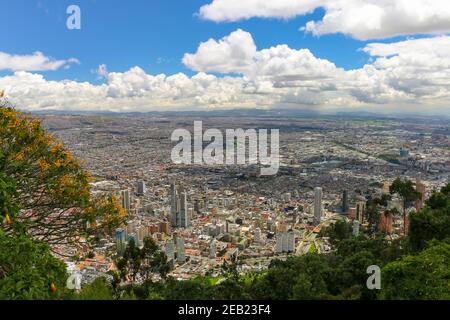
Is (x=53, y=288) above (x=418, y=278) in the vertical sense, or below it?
above

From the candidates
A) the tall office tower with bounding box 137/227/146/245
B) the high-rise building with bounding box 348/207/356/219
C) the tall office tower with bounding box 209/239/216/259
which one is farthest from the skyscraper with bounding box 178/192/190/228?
the high-rise building with bounding box 348/207/356/219

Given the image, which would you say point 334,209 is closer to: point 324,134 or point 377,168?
point 377,168

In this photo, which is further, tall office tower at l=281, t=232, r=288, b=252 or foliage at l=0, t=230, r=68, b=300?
tall office tower at l=281, t=232, r=288, b=252

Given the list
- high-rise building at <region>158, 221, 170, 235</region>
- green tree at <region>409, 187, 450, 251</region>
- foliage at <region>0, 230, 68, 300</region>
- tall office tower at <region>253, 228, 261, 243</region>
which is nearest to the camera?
Answer: foliage at <region>0, 230, 68, 300</region>

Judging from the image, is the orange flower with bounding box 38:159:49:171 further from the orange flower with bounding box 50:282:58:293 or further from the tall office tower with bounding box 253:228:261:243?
the tall office tower with bounding box 253:228:261:243

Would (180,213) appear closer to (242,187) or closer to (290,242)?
(290,242)

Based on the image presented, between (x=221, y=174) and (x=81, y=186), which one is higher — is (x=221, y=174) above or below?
below

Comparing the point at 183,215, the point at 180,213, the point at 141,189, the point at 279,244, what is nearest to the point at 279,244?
the point at 279,244

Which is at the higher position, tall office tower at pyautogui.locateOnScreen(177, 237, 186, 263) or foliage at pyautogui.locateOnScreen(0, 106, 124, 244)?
foliage at pyautogui.locateOnScreen(0, 106, 124, 244)

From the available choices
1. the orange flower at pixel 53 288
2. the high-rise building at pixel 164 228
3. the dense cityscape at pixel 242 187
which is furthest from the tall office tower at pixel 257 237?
the orange flower at pixel 53 288
